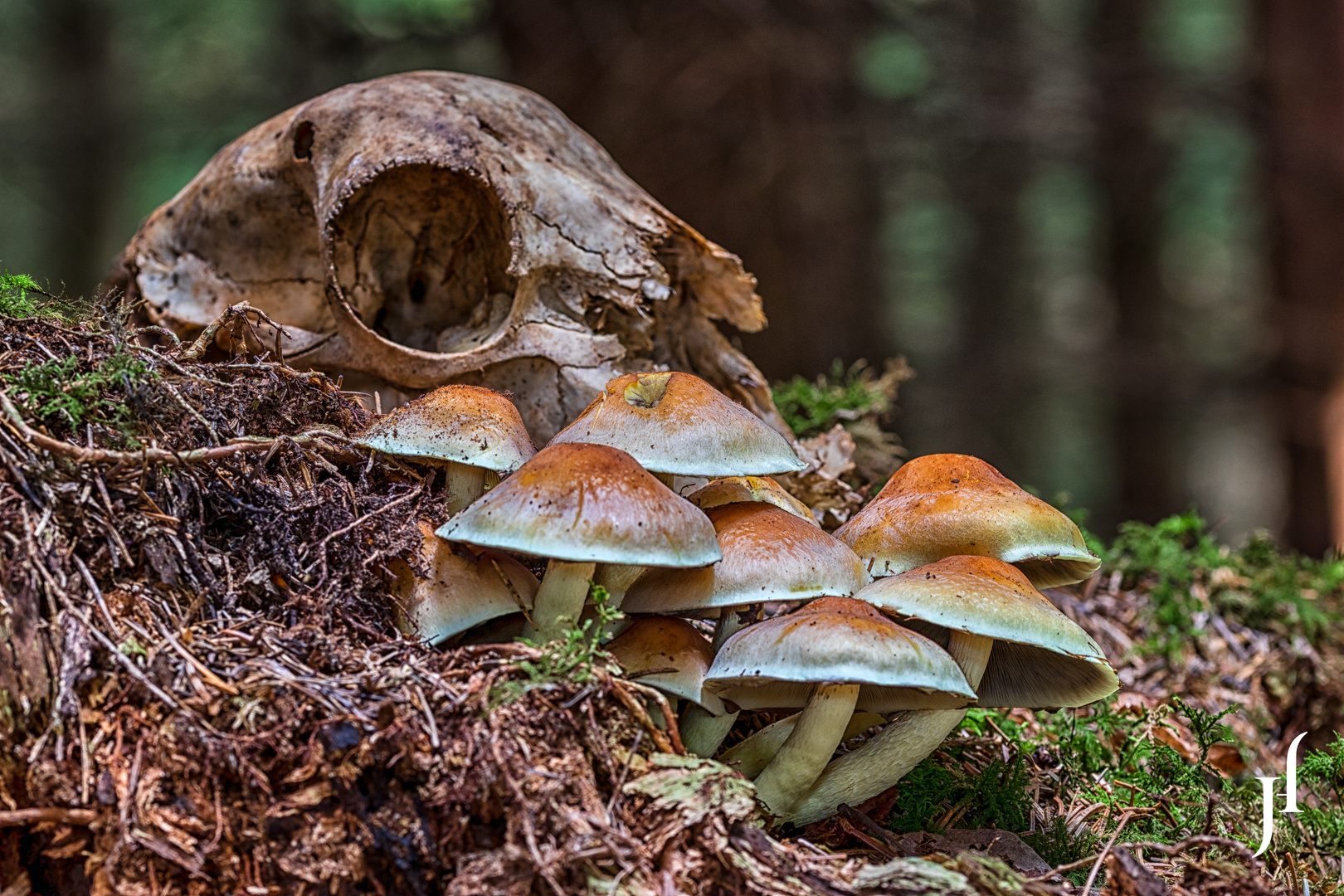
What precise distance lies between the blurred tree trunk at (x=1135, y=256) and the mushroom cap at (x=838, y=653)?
8397 mm

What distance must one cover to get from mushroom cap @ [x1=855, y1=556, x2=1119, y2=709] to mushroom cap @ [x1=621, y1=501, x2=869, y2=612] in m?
0.12

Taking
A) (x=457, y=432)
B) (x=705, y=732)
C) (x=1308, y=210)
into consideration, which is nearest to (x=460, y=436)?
(x=457, y=432)

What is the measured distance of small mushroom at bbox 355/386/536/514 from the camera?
2113 millimetres

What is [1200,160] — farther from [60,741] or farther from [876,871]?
[60,741]

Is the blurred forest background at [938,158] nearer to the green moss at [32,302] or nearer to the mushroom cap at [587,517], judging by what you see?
the mushroom cap at [587,517]

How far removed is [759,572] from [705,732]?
0.47m

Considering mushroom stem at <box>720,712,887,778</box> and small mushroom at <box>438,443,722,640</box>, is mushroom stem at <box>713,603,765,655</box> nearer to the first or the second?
mushroom stem at <box>720,712,887,778</box>

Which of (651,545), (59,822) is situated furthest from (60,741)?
(651,545)

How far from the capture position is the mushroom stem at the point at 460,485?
2293 mm

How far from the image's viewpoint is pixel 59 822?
1.56 m

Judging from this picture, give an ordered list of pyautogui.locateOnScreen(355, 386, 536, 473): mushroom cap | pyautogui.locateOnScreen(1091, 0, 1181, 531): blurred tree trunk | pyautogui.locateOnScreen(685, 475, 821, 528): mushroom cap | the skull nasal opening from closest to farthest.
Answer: pyautogui.locateOnScreen(355, 386, 536, 473): mushroom cap, pyautogui.locateOnScreen(685, 475, 821, 528): mushroom cap, the skull nasal opening, pyautogui.locateOnScreen(1091, 0, 1181, 531): blurred tree trunk

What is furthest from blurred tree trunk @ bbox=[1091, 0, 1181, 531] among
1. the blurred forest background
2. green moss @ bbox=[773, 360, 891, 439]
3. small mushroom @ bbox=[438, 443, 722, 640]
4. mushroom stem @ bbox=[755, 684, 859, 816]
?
small mushroom @ bbox=[438, 443, 722, 640]

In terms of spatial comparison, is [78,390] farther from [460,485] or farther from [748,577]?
[748,577]

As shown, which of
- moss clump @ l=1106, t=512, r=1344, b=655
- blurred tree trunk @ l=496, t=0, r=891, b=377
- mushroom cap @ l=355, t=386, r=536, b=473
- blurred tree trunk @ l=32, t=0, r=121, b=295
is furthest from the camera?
blurred tree trunk @ l=32, t=0, r=121, b=295
